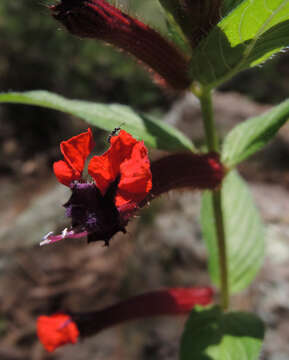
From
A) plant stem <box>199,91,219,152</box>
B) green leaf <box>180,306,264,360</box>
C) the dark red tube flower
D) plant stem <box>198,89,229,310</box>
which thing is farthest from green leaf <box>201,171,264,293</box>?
the dark red tube flower

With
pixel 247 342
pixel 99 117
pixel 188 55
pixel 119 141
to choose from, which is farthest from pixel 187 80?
pixel 247 342

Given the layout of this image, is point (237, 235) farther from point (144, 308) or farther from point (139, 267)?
point (139, 267)

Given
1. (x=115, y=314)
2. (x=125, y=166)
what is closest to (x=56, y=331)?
(x=115, y=314)

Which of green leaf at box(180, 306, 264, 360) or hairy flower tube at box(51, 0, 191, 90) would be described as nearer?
hairy flower tube at box(51, 0, 191, 90)

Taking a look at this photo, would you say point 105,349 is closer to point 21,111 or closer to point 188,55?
point 188,55

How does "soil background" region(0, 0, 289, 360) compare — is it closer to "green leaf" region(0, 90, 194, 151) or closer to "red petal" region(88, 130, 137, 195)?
"green leaf" region(0, 90, 194, 151)

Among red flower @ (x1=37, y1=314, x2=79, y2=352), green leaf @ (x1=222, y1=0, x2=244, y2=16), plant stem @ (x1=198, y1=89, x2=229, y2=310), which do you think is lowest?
red flower @ (x1=37, y1=314, x2=79, y2=352)
